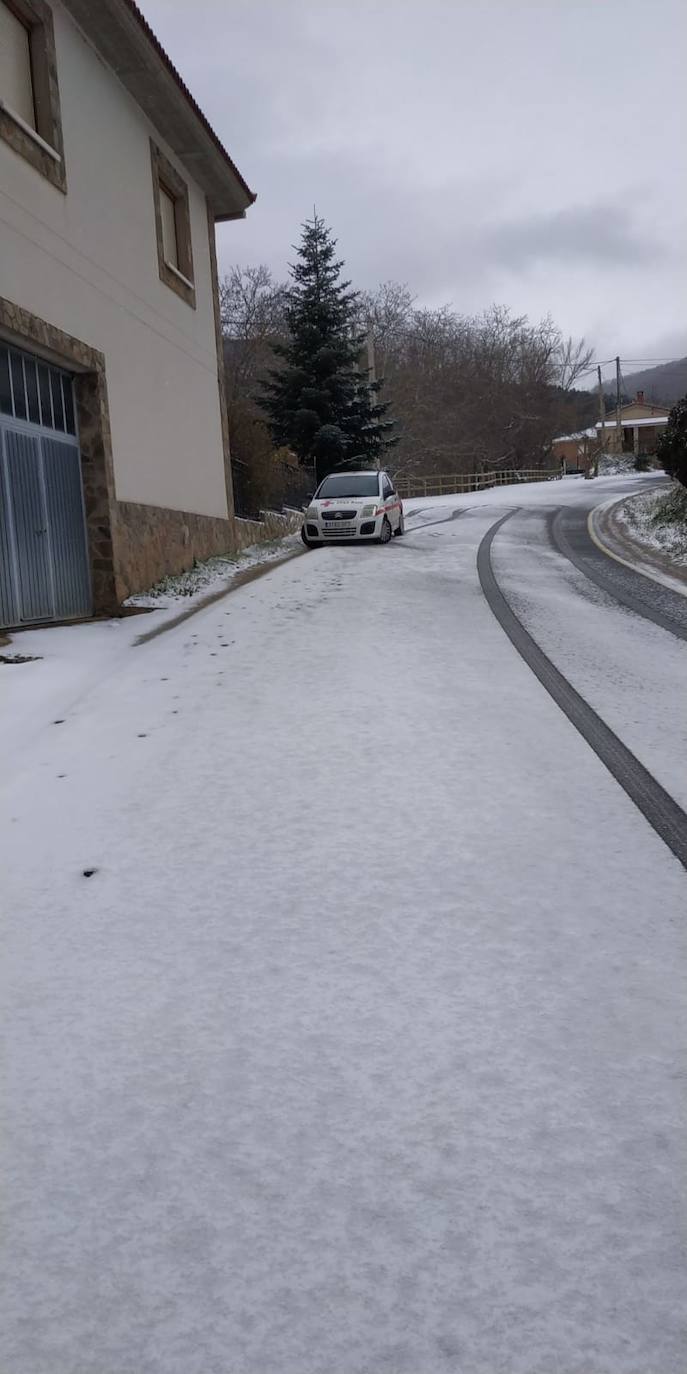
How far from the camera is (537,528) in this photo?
22000 millimetres

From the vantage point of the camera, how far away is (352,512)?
55.7ft

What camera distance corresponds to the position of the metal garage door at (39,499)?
355 inches

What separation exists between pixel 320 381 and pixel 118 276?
53.6ft

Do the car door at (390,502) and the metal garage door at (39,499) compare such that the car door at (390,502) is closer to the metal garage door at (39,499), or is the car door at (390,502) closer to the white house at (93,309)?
the white house at (93,309)

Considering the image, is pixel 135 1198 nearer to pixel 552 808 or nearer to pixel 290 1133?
pixel 290 1133

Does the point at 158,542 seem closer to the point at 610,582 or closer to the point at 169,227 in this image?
the point at 169,227

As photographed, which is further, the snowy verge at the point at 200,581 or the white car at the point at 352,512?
the white car at the point at 352,512

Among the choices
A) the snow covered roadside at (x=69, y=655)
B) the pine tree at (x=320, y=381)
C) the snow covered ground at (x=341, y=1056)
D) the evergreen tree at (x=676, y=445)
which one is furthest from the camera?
the pine tree at (x=320, y=381)

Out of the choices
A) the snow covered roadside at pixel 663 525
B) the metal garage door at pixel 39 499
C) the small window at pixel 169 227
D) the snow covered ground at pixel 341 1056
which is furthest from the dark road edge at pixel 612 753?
the small window at pixel 169 227

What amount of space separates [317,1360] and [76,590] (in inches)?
376

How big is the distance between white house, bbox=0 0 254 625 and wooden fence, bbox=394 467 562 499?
1359 inches

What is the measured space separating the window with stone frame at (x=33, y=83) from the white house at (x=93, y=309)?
2 centimetres

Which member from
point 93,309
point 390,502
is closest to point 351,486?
point 390,502

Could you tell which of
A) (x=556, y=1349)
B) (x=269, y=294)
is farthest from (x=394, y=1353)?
(x=269, y=294)
